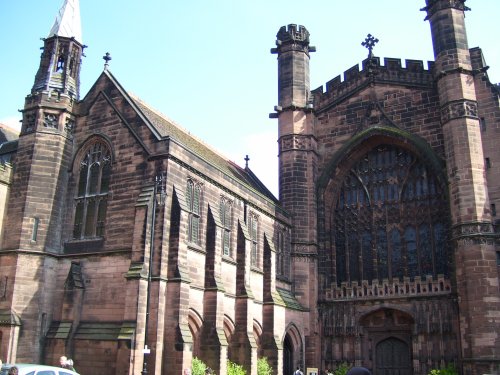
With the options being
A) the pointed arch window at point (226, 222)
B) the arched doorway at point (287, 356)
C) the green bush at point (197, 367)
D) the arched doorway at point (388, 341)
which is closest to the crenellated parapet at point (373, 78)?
the pointed arch window at point (226, 222)

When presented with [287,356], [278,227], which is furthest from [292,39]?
[287,356]

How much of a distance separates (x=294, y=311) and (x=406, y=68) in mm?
14802

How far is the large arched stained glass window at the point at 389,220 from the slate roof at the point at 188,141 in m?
5.60

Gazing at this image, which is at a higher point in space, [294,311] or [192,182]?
[192,182]

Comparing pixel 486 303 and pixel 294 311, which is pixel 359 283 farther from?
pixel 486 303

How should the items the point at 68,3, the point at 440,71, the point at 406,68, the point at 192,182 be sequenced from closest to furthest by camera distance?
the point at 192,182
the point at 68,3
the point at 440,71
the point at 406,68

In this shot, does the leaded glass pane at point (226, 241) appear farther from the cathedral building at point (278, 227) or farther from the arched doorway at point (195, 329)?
→ the arched doorway at point (195, 329)

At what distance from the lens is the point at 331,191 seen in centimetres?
3238

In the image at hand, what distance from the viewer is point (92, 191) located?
23.1m

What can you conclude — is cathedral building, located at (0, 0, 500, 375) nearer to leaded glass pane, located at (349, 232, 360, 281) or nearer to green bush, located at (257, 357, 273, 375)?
leaded glass pane, located at (349, 232, 360, 281)

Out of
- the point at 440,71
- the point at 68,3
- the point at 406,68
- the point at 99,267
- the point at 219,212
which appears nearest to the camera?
the point at 99,267

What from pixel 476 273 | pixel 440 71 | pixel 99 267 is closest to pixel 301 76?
pixel 440 71

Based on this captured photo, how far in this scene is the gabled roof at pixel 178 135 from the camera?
2309cm

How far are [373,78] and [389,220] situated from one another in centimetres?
822
